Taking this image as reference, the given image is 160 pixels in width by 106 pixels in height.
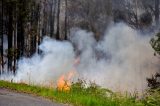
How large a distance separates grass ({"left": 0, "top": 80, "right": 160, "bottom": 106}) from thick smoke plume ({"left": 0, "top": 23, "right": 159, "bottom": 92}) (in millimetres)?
16695

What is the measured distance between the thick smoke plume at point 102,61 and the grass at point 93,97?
16695mm

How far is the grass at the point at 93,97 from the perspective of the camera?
14072 mm

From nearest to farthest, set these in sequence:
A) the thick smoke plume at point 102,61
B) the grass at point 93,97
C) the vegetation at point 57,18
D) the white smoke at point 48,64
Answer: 1. the grass at point 93,97
2. the thick smoke plume at point 102,61
3. the white smoke at point 48,64
4. the vegetation at point 57,18

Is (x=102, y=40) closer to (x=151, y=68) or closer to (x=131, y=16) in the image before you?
Answer: (x=131, y=16)

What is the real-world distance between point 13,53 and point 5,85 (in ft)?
58.4

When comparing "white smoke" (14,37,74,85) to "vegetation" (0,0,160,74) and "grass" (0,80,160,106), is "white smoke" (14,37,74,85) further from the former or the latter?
"grass" (0,80,160,106)

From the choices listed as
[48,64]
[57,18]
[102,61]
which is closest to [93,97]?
[48,64]

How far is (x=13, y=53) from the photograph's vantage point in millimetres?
40938

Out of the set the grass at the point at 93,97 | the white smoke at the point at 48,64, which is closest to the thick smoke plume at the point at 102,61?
the white smoke at the point at 48,64

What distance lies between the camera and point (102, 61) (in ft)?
138

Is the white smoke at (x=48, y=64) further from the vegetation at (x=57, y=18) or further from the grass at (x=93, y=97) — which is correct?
the grass at (x=93, y=97)

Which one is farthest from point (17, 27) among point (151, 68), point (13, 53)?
point (151, 68)

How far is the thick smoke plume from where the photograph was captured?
37844 mm

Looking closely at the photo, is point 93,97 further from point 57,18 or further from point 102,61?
point 57,18
